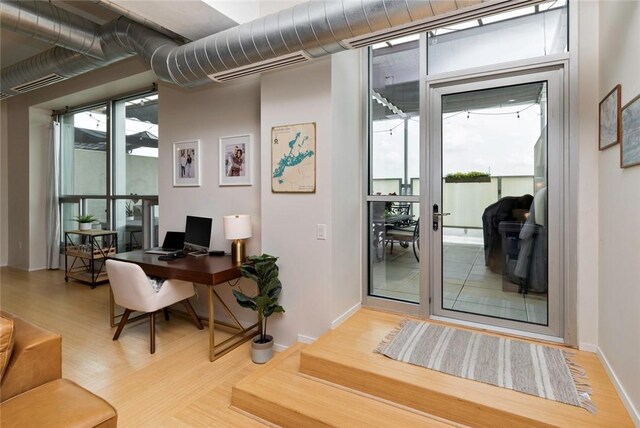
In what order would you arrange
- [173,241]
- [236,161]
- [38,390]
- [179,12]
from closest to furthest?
[38,390] → [179,12] → [236,161] → [173,241]

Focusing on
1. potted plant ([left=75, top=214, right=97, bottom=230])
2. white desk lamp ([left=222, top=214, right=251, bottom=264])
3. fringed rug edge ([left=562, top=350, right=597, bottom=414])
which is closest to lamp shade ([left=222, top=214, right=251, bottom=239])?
white desk lamp ([left=222, top=214, right=251, bottom=264])

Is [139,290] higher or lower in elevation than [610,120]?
lower

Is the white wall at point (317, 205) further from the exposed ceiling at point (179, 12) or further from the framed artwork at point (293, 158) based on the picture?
the exposed ceiling at point (179, 12)

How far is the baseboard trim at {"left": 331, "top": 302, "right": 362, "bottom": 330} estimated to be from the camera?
2.87 metres

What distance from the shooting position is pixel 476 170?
2.90 m

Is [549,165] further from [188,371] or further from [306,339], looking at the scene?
[188,371]

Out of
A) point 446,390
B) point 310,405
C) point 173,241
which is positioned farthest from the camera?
point 173,241

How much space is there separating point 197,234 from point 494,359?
289 centimetres

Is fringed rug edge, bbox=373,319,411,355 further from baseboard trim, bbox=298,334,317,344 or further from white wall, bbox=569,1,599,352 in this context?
white wall, bbox=569,1,599,352

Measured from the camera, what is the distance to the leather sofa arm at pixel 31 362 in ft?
5.19

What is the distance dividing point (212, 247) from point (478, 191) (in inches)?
107

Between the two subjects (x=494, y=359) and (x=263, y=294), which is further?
(x=263, y=294)

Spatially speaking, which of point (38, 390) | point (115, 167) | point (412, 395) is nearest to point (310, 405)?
point (412, 395)

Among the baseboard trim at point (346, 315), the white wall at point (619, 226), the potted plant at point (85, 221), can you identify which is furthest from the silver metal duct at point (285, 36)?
the potted plant at point (85, 221)
